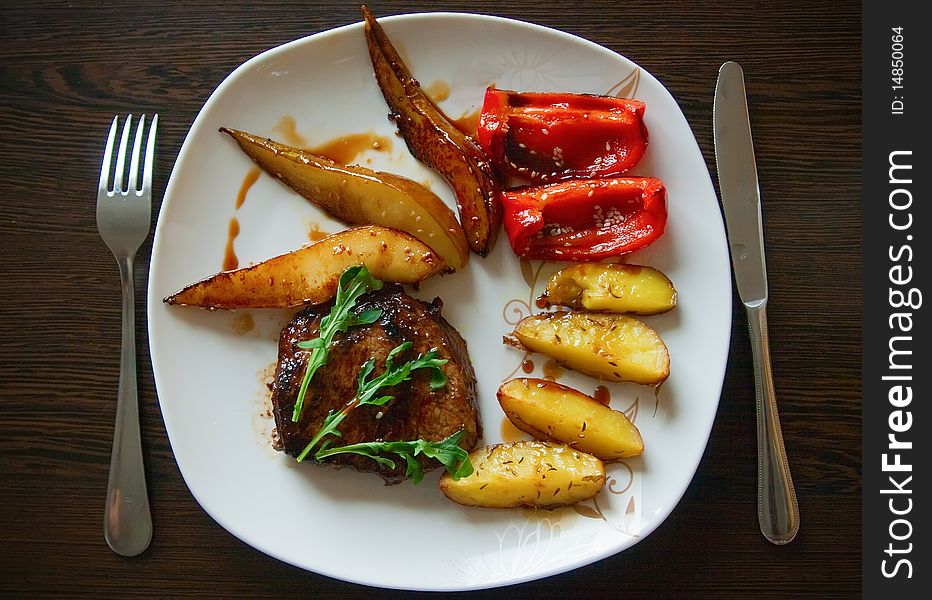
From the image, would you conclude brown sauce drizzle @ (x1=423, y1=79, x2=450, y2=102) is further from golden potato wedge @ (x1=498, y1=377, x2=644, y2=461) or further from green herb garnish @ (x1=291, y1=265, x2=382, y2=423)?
golden potato wedge @ (x1=498, y1=377, x2=644, y2=461)

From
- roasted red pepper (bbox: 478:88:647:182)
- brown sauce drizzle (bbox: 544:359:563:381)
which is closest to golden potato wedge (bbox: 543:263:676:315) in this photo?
brown sauce drizzle (bbox: 544:359:563:381)

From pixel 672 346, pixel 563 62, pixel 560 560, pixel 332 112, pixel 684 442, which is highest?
pixel 563 62

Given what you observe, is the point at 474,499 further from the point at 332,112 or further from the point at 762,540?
the point at 332,112

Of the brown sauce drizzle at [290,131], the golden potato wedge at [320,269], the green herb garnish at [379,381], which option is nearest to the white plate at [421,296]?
the brown sauce drizzle at [290,131]

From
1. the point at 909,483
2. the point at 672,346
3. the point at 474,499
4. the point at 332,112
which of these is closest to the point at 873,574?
the point at 909,483

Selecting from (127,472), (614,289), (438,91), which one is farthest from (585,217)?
(127,472)

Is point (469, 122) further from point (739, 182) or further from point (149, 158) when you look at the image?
point (149, 158)

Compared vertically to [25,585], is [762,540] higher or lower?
higher
